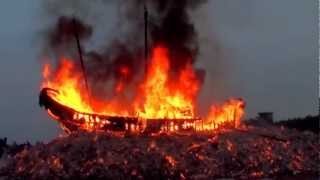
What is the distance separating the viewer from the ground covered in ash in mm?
35500

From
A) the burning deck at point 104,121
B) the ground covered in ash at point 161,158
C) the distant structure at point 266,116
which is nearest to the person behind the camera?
the ground covered in ash at point 161,158

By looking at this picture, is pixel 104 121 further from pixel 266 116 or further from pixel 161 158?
pixel 266 116

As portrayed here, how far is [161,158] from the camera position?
118 feet

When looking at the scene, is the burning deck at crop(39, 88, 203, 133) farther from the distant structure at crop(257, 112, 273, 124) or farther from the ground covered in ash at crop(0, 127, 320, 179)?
the distant structure at crop(257, 112, 273, 124)

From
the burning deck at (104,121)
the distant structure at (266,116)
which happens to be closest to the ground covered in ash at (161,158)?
the burning deck at (104,121)

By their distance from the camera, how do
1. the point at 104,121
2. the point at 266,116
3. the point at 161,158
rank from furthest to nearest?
the point at 266,116 < the point at 104,121 < the point at 161,158

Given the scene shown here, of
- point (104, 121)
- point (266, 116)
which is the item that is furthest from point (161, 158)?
point (266, 116)

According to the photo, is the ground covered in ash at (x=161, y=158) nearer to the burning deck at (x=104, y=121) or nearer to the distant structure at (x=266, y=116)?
the burning deck at (x=104, y=121)

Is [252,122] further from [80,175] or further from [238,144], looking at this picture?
[80,175]

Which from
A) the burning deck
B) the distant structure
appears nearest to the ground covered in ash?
the burning deck

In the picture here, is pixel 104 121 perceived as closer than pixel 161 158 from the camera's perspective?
No

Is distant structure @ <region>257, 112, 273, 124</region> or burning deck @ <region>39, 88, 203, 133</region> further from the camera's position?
distant structure @ <region>257, 112, 273, 124</region>

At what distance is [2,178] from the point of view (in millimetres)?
37656

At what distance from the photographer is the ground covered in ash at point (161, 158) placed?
116 feet
